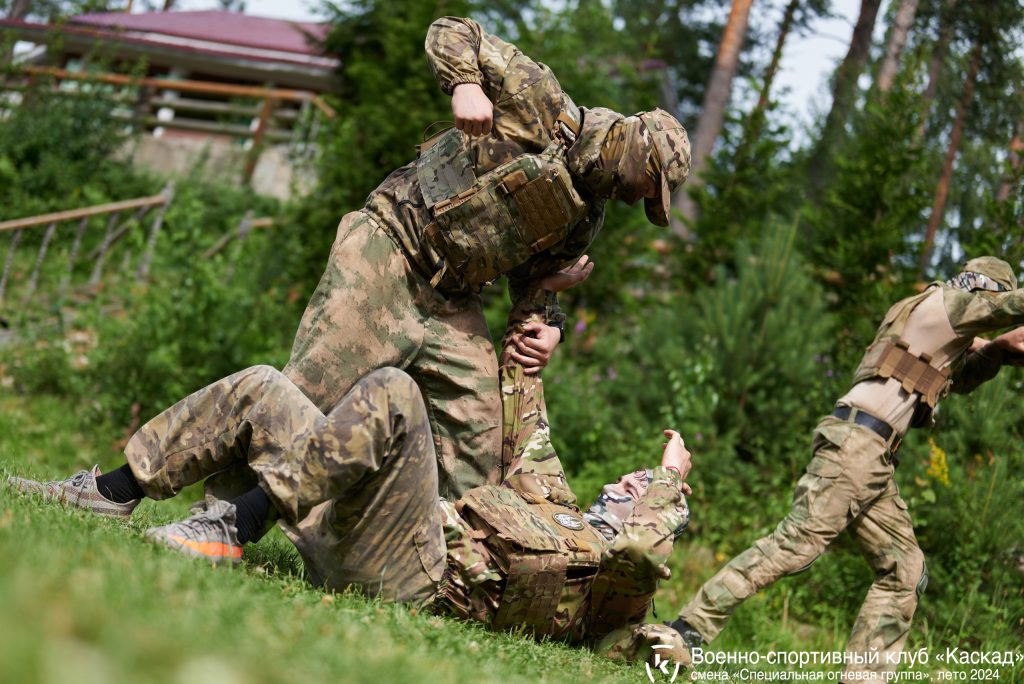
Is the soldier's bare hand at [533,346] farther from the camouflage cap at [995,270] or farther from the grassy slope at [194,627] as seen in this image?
the camouflage cap at [995,270]

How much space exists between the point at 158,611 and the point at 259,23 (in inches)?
1111

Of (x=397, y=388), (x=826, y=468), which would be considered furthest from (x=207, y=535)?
(x=826, y=468)

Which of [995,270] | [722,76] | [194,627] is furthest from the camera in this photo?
[722,76]

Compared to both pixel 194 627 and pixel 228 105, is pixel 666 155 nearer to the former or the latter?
pixel 194 627

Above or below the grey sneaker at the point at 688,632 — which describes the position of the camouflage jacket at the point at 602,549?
above

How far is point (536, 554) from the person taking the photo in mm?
3568

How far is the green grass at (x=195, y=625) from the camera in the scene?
1685 millimetres

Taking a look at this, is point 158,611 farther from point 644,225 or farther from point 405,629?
point 644,225

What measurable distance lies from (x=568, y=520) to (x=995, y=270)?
326 cm

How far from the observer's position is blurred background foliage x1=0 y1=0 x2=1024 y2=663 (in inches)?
291

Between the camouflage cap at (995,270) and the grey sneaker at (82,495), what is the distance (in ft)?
14.9

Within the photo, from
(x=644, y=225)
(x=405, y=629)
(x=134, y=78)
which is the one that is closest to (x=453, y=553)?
(x=405, y=629)

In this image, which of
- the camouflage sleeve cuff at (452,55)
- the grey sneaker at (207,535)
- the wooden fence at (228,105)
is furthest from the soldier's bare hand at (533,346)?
the wooden fence at (228,105)

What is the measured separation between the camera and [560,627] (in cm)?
389
